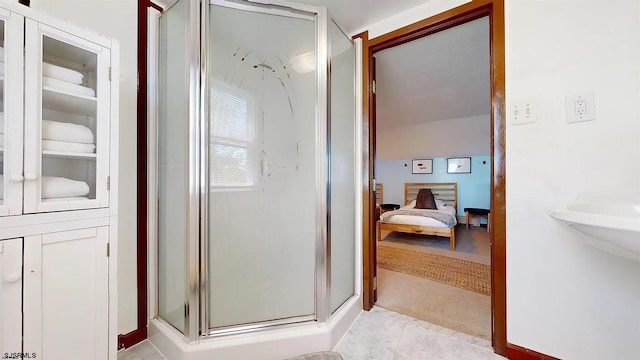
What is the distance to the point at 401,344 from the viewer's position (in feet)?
4.28

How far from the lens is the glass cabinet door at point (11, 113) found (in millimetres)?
725

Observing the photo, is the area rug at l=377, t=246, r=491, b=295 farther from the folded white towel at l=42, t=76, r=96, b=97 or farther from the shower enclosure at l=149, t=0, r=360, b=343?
the folded white towel at l=42, t=76, r=96, b=97

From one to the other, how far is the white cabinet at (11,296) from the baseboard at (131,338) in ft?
1.87

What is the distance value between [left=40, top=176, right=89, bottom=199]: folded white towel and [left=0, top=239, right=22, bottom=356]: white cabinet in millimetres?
181

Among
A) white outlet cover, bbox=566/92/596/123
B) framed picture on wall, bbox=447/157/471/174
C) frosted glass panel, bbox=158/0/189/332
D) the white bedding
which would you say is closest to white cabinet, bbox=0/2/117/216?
frosted glass panel, bbox=158/0/189/332

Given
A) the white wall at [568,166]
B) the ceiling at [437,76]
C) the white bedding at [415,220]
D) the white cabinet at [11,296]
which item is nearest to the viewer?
the white cabinet at [11,296]

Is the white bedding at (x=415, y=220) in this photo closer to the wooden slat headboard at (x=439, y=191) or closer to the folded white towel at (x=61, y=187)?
the wooden slat headboard at (x=439, y=191)

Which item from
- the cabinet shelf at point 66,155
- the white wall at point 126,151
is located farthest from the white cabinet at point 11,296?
the white wall at point 126,151

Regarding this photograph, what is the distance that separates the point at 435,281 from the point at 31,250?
8.82 ft

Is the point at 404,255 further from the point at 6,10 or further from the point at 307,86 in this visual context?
the point at 6,10

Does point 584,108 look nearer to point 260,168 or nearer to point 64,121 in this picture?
point 260,168

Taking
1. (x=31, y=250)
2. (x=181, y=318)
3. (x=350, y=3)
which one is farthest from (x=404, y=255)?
(x=31, y=250)

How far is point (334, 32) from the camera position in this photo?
1426mm

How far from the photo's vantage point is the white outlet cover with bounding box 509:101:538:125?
1121mm
